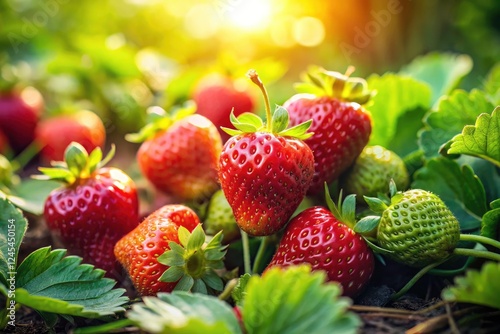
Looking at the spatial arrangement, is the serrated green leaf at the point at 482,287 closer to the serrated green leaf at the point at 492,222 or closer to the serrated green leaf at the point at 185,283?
the serrated green leaf at the point at 492,222

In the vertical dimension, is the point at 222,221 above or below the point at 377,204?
below

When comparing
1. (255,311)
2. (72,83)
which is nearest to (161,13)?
(72,83)

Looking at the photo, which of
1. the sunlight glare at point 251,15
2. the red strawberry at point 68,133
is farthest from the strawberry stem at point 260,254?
the sunlight glare at point 251,15

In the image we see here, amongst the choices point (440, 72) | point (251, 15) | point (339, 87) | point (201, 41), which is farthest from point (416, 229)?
point (201, 41)

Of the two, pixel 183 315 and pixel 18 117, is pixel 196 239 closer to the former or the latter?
pixel 183 315

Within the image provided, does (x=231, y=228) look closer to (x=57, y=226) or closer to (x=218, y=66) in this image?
(x=57, y=226)

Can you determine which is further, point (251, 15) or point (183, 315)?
point (251, 15)

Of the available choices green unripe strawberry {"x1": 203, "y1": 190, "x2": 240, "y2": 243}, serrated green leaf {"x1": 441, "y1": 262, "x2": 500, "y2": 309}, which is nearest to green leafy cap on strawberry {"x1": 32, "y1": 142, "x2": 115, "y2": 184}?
green unripe strawberry {"x1": 203, "y1": 190, "x2": 240, "y2": 243}
